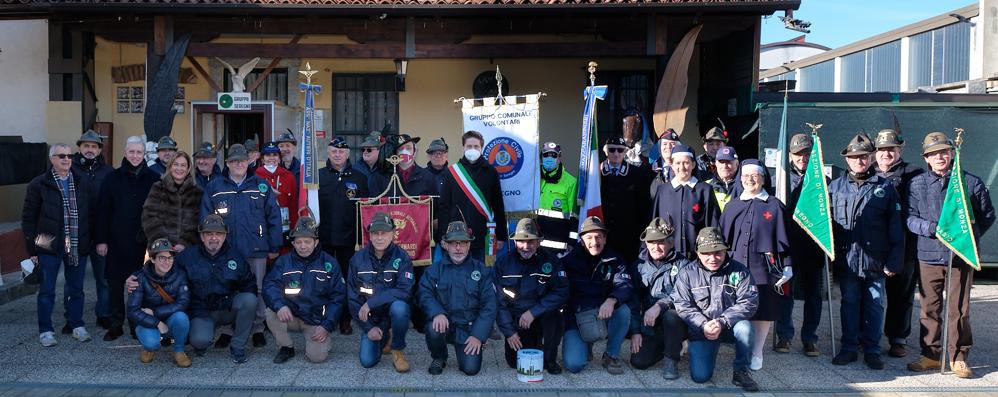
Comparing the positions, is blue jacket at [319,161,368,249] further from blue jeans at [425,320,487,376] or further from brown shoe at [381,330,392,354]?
blue jeans at [425,320,487,376]

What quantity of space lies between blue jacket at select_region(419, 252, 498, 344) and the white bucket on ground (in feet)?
1.08

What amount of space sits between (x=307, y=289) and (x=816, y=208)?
392 centimetres

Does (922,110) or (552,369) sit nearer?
(552,369)

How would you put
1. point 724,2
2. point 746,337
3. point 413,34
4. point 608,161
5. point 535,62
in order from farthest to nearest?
point 535,62 < point 413,34 < point 724,2 < point 608,161 < point 746,337

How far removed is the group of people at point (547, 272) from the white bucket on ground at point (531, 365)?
184 mm

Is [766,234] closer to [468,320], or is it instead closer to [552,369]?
[552,369]

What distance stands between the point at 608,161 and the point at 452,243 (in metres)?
1.83

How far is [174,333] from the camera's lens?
248 inches

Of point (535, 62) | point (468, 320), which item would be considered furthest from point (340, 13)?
point (468, 320)

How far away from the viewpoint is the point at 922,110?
31.8 feet

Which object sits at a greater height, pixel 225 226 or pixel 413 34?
pixel 413 34

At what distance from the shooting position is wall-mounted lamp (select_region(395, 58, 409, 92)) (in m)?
10.7

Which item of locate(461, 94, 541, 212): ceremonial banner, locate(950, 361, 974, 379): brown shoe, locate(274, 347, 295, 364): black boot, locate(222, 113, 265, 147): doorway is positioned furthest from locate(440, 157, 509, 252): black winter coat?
locate(222, 113, 265, 147): doorway

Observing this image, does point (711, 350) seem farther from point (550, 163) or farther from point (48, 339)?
point (48, 339)
